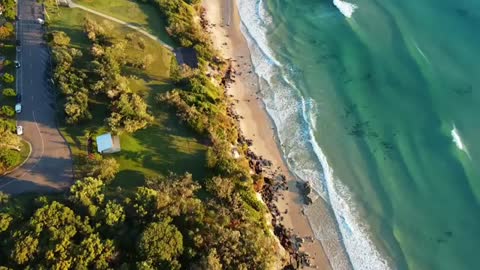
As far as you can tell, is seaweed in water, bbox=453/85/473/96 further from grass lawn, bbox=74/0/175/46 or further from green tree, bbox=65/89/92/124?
green tree, bbox=65/89/92/124

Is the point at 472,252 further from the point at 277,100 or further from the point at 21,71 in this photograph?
the point at 21,71

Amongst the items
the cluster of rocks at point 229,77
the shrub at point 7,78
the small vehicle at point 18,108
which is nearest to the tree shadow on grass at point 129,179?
the small vehicle at point 18,108

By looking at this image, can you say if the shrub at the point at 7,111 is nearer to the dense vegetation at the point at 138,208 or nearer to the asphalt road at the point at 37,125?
the asphalt road at the point at 37,125

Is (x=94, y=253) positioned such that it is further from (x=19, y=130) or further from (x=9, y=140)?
(x=19, y=130)

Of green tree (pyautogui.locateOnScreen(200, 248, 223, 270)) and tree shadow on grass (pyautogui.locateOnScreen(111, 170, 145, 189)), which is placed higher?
green tree (pyautogui.locateOnScreen(200, 248, 223, 270))

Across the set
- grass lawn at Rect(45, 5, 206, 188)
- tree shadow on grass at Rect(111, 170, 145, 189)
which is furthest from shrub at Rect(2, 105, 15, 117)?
tree shadow on grass at Rect(111, 170, 145, 189)
